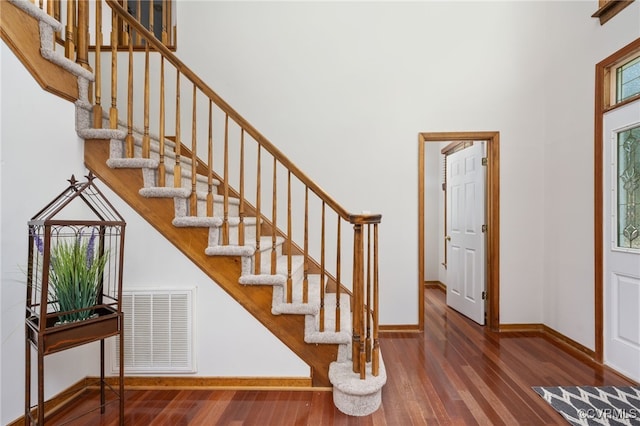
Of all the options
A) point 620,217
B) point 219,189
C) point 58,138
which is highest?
point 58,138

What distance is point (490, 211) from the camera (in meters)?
3.08

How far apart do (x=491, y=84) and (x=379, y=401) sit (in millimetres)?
3015

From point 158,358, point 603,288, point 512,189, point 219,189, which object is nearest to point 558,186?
point 512,189

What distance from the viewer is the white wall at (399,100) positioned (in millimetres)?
3018

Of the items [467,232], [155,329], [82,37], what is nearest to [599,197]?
[467,232]

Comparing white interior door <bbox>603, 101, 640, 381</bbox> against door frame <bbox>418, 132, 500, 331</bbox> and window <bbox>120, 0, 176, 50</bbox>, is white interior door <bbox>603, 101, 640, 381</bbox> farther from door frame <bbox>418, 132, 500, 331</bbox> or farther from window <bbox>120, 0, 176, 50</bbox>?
window <bbox>120, 0, 176, 50</bbox>

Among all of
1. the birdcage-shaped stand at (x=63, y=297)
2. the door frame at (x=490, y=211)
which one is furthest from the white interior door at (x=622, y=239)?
A: the birdcage-shaped stand at (x=63, y=297)

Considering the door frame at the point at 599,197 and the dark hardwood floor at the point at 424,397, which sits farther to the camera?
the door frame at the point at 599,197

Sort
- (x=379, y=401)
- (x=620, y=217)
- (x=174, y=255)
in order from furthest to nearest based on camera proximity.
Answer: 1. (x=620, y=217)
2. (x=174, y=255)
3. (x=379, y=401)

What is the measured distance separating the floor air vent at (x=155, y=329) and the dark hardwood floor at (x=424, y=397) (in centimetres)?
19

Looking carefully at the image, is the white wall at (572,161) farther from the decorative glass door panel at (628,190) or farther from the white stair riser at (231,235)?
the white stair riser at (231,235)

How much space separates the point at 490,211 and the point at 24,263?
3.64 meters

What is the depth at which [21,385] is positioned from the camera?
1.61m

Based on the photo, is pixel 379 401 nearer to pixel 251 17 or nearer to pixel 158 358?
pixel 158 358
